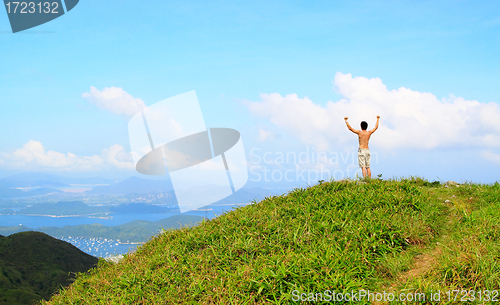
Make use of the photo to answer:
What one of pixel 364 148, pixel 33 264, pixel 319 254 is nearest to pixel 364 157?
pixel 364 148

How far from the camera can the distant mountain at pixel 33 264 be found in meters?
19.6

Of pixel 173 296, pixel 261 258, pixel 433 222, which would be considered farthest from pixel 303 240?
pixel 433 222

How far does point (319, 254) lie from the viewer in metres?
5.04

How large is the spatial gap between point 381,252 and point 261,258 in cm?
199

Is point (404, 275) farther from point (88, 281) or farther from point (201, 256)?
point (88, 281)

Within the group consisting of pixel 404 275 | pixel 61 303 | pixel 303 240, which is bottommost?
pixel 61 303

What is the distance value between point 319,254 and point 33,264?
2550 centimetres

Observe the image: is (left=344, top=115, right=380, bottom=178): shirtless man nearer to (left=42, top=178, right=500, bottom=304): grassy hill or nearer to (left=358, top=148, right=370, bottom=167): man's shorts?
(left=358, top=148, right=370, bottom=167): man's shorts

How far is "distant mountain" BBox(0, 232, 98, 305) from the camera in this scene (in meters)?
19.6

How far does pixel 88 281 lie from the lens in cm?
704

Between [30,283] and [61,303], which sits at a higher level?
[61,303]

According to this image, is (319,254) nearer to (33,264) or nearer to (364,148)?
(364,148)

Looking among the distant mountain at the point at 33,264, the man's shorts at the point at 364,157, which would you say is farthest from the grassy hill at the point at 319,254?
the distant mountain at the point at 33,264

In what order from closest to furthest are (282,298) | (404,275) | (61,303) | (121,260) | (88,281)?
(282,298), (404,275), (61,303), (88,281), (121,260)
